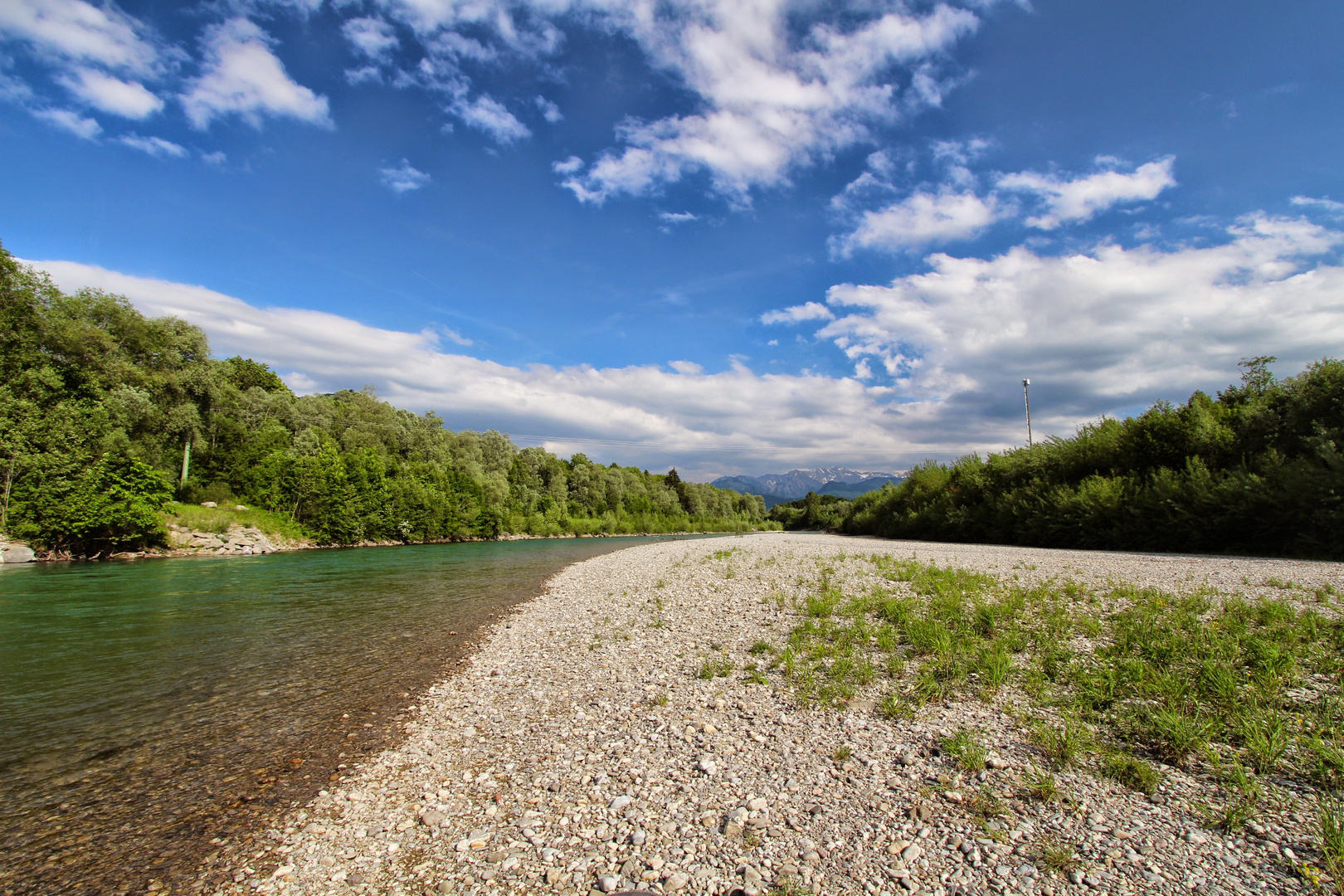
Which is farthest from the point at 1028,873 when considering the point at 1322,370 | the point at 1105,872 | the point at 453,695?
the point at 1322,370

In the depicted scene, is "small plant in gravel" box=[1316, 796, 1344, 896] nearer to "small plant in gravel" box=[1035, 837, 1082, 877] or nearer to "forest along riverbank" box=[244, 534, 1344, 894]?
"forest along riverbank" box=[244, 534, 1344, 894]

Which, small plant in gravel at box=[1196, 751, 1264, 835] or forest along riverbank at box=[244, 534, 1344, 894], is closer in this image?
forest along riverbank at box=[244, 534, 1344, 894]

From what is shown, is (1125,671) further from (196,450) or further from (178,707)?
(196,450)

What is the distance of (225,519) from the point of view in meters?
42.4

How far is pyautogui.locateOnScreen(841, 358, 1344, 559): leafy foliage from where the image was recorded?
22.4 metres

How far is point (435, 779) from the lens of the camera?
20.2ft

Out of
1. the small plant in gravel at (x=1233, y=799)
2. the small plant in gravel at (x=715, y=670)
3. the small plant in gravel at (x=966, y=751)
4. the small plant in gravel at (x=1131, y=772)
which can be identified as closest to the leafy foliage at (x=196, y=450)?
the small plant in gravel at (x=715, y=670)

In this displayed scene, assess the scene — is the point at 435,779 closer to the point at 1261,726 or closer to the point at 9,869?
the point at 9,869

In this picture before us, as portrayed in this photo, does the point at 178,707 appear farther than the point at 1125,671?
Yes

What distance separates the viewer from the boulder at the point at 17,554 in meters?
30.4

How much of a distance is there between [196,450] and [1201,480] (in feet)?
257

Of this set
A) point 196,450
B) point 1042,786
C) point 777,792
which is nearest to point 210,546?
point 196,450

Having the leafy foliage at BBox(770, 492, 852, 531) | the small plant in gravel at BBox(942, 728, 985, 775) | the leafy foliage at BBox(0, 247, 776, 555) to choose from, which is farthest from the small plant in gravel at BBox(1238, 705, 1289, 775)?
the leafy foliage at BBox(770, 492, 852, 531)

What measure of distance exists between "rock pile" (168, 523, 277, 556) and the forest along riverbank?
4258cm
